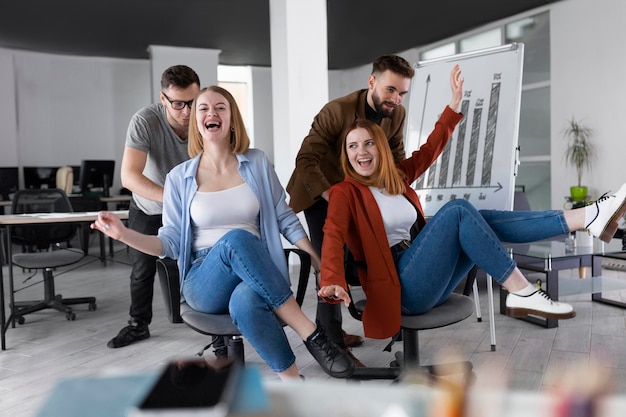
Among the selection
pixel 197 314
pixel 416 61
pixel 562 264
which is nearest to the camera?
pixel 197 314

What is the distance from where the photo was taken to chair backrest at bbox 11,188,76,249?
426 centimetres

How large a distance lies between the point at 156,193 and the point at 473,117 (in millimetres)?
2060

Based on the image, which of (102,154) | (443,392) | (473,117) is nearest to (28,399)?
(443,392)

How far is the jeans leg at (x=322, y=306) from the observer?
106 inches

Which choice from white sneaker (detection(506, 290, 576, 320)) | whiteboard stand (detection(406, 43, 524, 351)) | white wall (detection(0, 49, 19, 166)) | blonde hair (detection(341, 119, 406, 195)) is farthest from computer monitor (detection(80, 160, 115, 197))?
white sneaker (detection(506, 290, 576, 320))

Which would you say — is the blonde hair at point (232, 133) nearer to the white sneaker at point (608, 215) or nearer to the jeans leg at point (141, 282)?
the jeans leg at point (141, 282)

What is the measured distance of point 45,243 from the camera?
4312 millimetres

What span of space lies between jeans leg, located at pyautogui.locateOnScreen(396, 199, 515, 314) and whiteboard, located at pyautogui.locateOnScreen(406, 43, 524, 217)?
4.46 feet

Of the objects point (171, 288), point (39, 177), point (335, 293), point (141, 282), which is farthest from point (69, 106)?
point (335, 293)

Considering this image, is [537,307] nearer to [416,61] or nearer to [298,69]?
[298,69]

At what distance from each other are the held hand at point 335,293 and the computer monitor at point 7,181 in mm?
7559

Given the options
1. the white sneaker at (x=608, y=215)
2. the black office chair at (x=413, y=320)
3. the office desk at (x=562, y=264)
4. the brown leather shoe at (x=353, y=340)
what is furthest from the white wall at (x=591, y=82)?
the black office chair at (x=413, y=320)

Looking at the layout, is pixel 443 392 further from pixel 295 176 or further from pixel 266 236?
pixel 295 176

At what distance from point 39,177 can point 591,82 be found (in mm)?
7858
